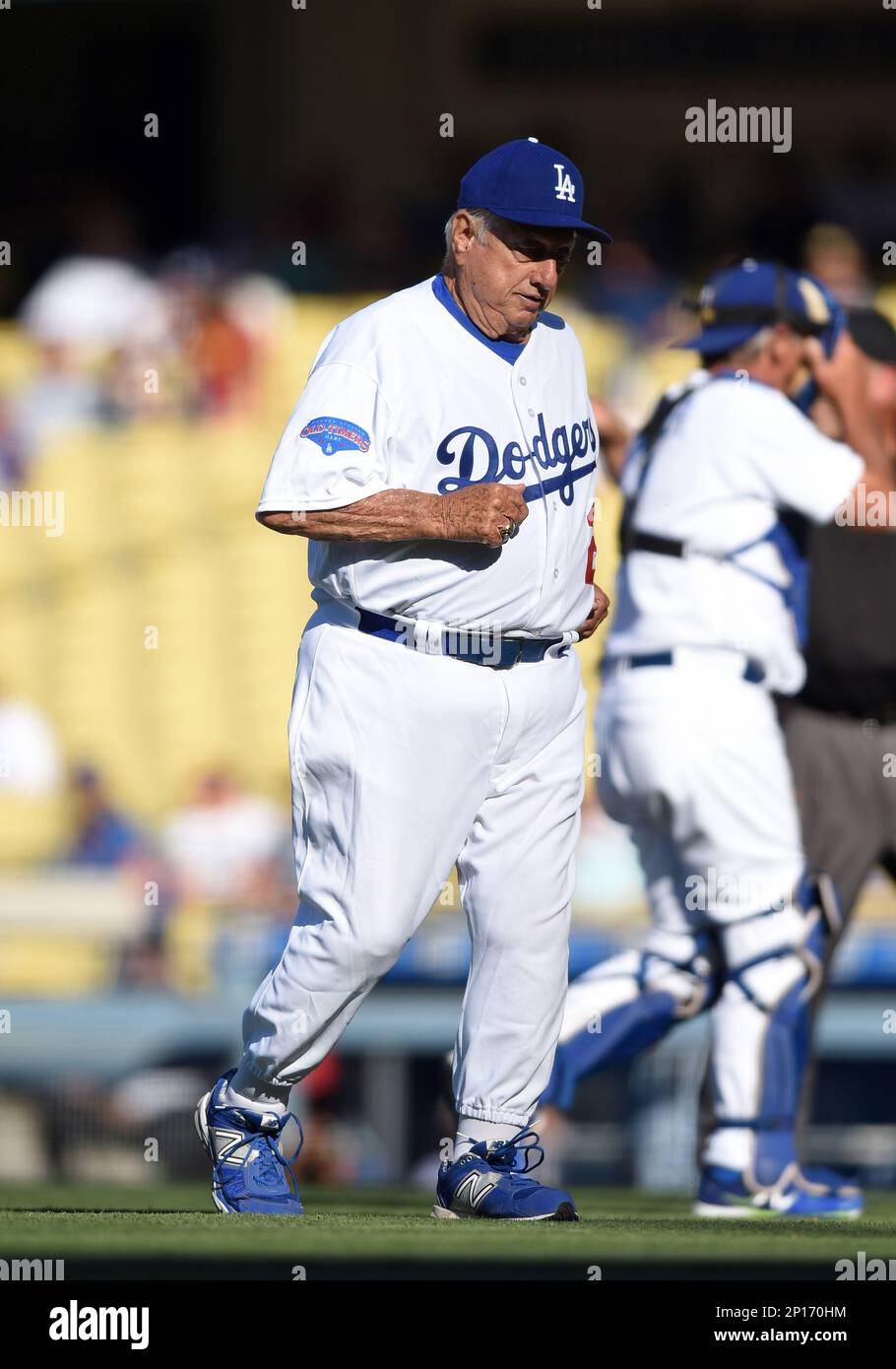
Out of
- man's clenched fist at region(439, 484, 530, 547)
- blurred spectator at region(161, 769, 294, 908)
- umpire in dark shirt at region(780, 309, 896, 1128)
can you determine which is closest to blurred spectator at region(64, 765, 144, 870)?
blurred spectator at region(161, 769, 294, 908)

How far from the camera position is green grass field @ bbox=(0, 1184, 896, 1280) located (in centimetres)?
353

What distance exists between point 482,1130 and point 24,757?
8050 mm

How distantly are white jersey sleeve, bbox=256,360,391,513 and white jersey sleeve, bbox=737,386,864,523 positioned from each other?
157 centimetres

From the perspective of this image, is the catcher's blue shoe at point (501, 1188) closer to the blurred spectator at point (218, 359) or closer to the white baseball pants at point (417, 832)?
the white baseball pants at point (417, 832)

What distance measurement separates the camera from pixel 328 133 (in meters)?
15.4

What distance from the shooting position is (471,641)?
4.25 m

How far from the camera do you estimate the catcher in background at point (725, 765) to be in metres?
5.44

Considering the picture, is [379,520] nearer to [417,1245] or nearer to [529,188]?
→ [529,188]

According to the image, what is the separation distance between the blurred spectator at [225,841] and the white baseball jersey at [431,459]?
225 inches

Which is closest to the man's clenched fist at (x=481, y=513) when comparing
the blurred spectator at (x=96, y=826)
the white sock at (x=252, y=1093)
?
the white sock at (x=252, y=1093)

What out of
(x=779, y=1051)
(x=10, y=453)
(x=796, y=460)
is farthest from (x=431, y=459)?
(x=10, y=453)
